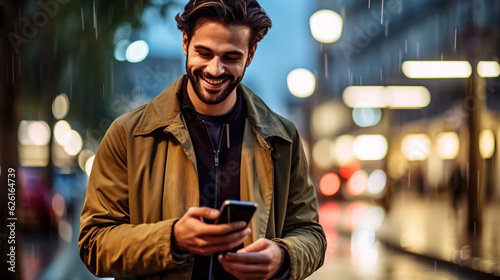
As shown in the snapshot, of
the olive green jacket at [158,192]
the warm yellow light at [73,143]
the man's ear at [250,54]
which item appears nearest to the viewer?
the olive green jacket at [158,192]

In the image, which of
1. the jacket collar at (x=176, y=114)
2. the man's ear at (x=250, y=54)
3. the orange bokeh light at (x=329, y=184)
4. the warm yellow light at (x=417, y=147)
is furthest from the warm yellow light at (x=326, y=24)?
the warm yellow light at (x=417, y=147)

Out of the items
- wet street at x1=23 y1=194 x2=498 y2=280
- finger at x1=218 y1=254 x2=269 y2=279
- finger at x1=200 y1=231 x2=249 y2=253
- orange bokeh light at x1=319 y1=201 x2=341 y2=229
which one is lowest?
orange bokeh light at x1=319 y1=201 x2=341 y2=229

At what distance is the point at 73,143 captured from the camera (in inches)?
1879

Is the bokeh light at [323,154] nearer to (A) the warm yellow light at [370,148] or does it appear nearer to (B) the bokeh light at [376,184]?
(B) the bokeh light at [376,184]

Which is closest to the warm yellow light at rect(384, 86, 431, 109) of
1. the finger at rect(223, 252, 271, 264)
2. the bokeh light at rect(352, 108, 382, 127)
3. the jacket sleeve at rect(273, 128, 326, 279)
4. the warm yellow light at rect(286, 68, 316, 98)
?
the warm yellow light at rect(286, 68, 316, 98)

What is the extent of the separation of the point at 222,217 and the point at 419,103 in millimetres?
33680

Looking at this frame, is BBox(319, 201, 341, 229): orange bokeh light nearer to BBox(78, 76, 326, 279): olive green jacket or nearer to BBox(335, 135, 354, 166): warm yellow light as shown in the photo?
BBox(78, 76, 326, 279): olive green jacket

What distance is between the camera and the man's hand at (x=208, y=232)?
2.08m

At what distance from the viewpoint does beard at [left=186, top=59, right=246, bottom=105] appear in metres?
2.50

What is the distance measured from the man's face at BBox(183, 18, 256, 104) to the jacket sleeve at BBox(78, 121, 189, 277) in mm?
365

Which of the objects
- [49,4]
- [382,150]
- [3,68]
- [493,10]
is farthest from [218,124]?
[382,150]

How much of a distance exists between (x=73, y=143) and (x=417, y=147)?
81.9 ft

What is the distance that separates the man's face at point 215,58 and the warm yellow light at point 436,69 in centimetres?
1243

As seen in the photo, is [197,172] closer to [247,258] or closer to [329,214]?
[247,258]
